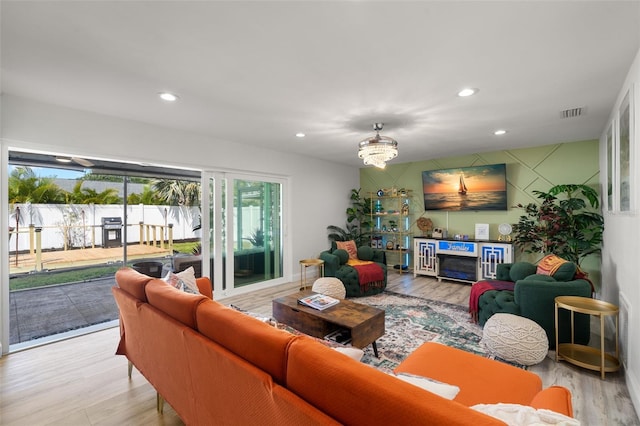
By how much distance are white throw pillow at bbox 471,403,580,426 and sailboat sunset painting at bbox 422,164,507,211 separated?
5.44 m

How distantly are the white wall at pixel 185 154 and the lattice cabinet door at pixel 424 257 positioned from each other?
186 cm

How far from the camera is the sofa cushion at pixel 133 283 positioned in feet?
6.84

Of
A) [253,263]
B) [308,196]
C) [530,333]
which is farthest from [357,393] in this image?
[308,196]

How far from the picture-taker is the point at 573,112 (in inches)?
133

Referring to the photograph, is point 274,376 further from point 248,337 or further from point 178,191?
point 178,191

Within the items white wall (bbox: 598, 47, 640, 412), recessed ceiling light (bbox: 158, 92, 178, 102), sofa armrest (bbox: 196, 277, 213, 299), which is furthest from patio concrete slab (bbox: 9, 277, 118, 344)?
white wall (bbox: 598, 47, 640, 412)

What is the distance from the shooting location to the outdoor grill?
6.91 m

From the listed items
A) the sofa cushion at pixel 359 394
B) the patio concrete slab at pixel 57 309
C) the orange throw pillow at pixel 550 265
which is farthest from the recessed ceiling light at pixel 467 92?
the patio concrete slab at pixel 57 309

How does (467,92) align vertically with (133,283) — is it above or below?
above

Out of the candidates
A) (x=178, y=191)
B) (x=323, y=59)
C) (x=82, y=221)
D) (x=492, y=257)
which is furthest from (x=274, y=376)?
(x=178, y=191)

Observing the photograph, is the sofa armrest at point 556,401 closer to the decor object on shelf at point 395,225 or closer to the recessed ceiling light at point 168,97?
the recessed ceiling light at point 168,97

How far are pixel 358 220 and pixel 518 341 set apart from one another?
4.98 meters

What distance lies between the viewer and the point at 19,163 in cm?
461

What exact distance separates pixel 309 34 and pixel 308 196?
4255mm
